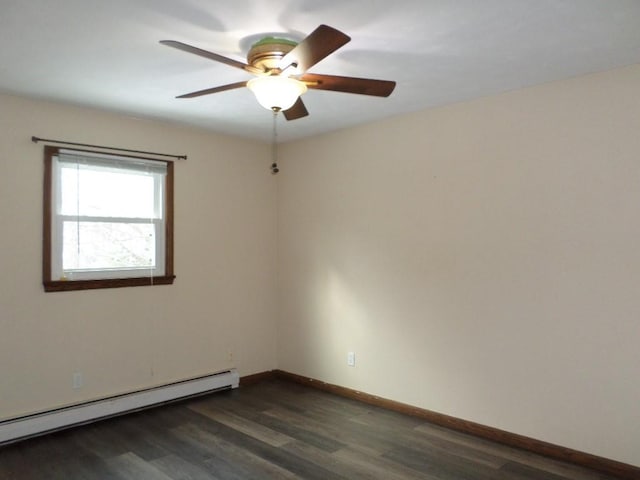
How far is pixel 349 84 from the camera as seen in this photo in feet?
8.07

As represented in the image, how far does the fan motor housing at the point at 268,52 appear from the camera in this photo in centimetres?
239

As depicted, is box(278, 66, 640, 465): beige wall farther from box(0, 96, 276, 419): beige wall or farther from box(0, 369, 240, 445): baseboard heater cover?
box(0, 369, 240, 445): baseboard heater cover

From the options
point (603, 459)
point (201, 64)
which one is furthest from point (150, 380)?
point (603, 459)

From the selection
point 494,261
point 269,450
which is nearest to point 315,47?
point 494,261

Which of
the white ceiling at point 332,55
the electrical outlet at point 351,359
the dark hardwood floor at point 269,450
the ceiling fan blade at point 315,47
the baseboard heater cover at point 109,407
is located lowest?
the dark hardwood floor at point 269,450

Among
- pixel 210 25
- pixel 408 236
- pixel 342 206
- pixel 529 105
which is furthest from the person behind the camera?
pixel 342 206

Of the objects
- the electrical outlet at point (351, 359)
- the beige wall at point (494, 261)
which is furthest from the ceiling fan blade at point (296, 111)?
the electrical outlet at point (351, 359)

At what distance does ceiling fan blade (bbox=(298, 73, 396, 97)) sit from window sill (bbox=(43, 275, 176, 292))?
244 centimetres

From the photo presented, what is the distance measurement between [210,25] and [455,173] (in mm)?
2127

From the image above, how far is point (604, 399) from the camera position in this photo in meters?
2.96

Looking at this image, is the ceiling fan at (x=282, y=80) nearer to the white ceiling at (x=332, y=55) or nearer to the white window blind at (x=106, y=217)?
the white ceiling at (x=332, y=55)

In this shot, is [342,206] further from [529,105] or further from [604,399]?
[604,399]

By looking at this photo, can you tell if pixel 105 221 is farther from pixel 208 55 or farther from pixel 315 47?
pixel 315 47

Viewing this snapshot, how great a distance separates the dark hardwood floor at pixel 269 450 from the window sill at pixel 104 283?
41.7 inches
